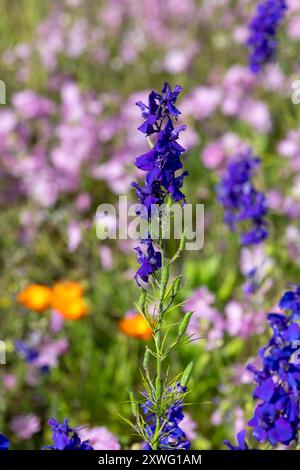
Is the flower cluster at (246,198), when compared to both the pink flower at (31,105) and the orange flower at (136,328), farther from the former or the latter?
the pink flower at (31,105)

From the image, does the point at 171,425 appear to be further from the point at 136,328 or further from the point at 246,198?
the point at 136,328

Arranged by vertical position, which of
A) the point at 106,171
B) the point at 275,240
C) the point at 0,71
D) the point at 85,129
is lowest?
the point at 275,240

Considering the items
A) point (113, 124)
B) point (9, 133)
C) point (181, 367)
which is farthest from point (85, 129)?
point (181, 367)

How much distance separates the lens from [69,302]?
117 inches

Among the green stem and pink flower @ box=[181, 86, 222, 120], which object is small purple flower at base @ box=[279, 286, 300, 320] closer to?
the green stem

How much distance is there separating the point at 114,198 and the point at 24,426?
1462mm

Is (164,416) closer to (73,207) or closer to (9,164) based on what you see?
(73,207)

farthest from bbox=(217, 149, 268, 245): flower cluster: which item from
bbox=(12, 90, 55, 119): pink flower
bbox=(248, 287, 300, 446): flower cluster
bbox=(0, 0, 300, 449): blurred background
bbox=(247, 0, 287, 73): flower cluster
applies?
bbox=(12, 90, 55, 119): pink flower

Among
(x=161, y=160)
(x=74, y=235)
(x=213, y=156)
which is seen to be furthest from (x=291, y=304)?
(x=213, y=156)

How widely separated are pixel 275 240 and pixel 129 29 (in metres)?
2.39

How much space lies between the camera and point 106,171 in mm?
3609

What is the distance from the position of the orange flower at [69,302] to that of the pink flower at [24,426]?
0.40m

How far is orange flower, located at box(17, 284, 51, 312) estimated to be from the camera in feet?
9.70

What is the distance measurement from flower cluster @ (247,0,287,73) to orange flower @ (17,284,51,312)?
1.19 metres
